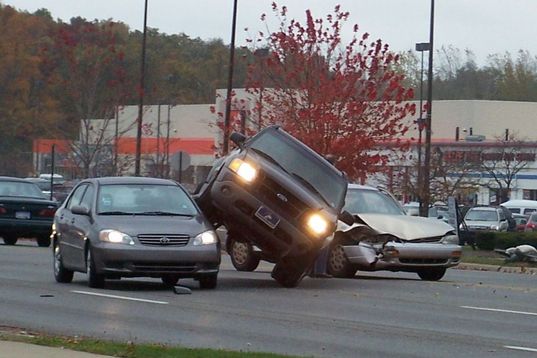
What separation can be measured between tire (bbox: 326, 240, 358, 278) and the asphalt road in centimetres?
40

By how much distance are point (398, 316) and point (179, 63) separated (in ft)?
241

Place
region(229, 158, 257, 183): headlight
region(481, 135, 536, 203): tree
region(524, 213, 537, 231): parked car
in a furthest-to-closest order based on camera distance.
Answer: region(481, 135, 536, 203): tree → region(524, 213, 537, 231): parked car → region(229, 158, 257, 183): headlight

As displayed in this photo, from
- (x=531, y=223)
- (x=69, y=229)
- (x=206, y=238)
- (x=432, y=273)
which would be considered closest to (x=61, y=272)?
(x=69, y=229)

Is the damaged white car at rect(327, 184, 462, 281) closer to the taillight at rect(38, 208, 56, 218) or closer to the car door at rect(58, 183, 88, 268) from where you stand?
the car door at rect(58, 183, 88, 268)

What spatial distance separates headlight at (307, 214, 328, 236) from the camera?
17797 mm

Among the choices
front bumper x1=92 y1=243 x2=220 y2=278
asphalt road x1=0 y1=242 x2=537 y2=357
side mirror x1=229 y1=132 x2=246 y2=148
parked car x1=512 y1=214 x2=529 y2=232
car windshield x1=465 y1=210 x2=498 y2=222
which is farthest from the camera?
parked car x1=512 y1=214 x2=529 y2=232

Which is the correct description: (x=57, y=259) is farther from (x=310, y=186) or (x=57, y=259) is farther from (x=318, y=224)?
(x=318, y=224)

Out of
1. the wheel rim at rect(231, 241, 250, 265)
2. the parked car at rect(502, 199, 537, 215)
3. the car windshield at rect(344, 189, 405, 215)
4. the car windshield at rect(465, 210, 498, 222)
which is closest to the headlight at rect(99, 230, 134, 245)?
the wheel rim at rect(231, 241, 250, 265)

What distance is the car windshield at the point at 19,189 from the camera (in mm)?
31172

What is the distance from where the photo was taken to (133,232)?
16.9 m

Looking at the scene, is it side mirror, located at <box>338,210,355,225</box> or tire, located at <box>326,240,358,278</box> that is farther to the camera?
tire, located at <box>326,240,358,278</box>

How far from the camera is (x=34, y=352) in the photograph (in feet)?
36.3

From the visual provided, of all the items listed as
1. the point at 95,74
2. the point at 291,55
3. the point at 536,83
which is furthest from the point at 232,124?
the point at 536,83

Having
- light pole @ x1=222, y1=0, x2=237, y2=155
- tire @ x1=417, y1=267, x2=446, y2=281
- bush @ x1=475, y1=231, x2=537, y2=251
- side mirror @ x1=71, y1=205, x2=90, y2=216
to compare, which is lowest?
bush @ x1=475, y1=231, x2=537, y2=251
